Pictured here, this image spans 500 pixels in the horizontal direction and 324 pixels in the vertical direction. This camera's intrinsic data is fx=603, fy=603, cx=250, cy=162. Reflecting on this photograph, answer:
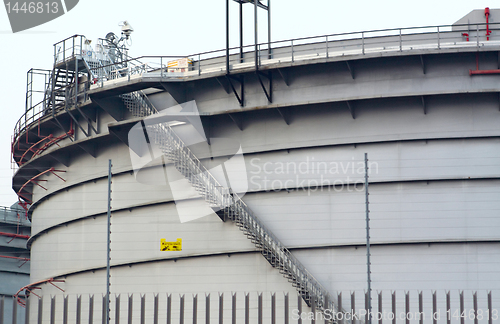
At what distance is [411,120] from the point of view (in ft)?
52.4

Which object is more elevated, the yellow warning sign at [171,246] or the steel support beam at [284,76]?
the steel support beam at [284,76]

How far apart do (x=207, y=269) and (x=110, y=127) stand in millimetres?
5059

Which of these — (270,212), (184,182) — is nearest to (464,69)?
(270,212)

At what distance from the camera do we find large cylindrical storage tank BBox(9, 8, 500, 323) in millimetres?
15422

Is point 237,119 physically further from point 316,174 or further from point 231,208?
point 316,174

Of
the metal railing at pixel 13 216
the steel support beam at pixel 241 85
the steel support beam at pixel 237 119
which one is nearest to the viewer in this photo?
the steel support beam at pixel 241 85

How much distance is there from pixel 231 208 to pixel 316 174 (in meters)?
2.51

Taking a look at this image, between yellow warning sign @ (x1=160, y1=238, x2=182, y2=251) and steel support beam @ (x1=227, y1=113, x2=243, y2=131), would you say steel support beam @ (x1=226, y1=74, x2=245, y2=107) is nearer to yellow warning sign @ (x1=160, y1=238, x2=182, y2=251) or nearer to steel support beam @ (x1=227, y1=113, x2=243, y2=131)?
steel support beam @ (x1=227, y1=113, x2=243, y2=131)

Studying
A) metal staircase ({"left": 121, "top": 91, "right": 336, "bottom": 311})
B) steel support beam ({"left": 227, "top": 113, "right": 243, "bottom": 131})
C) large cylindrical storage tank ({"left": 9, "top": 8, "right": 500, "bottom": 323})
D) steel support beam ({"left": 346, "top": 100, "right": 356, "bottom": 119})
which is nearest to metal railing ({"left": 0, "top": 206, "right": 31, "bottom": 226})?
large cylindrical storage tank ({"left": 9, "top": 8, "right": 500, "bottom": 323})

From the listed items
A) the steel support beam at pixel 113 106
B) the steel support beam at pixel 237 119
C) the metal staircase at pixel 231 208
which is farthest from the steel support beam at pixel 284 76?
the steel support beam at pixel 113 106

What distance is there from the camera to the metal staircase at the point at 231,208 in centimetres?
1548

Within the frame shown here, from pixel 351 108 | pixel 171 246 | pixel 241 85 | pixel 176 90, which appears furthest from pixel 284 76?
pixel 171 246

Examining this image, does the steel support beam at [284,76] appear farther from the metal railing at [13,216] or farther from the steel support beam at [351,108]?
the metal railing at [13,216]

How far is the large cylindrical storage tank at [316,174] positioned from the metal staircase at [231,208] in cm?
17
